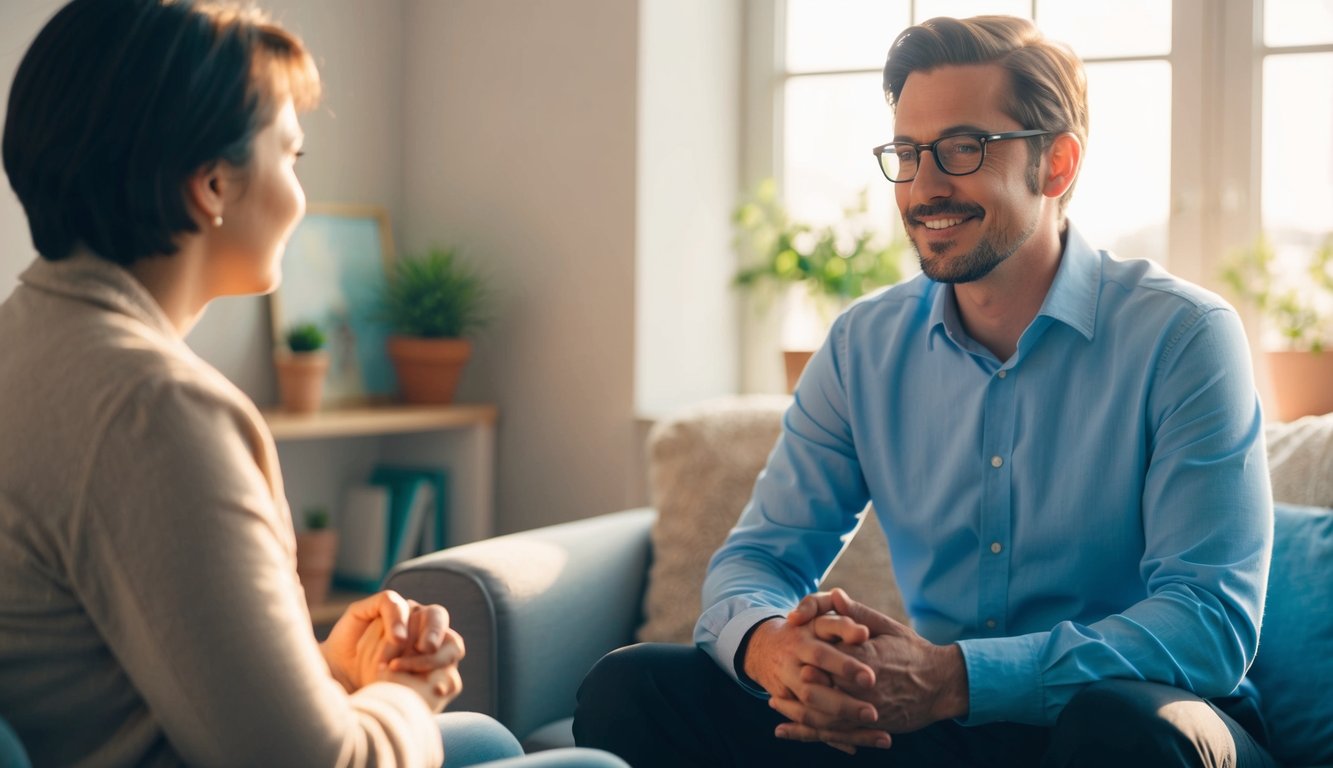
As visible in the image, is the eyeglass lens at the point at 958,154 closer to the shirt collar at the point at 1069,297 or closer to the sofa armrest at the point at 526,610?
the shirt collar at the point at 1069,297

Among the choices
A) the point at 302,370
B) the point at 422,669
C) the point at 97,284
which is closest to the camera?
the point at 97,284

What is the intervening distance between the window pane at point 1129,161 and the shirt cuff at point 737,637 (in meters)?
1.41

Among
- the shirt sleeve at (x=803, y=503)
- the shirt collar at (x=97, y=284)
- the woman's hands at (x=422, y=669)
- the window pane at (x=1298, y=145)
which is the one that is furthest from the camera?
the window pane at (x=1298, y=145)

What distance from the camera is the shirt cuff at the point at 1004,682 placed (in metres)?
1.42

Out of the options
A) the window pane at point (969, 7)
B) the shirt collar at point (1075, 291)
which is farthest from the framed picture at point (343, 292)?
the shirt collar at point (1075, 291)

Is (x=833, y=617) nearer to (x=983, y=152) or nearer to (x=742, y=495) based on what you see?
(x=983, y=152)

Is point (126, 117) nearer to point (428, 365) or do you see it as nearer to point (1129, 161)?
point (428, 365)

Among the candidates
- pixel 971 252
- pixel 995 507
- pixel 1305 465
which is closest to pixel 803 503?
pixel 995 507

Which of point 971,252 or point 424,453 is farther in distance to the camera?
point 424,453

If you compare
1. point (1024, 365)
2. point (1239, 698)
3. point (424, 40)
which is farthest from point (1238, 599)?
point (424, 40)

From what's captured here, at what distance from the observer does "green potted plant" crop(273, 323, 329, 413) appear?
104 inches

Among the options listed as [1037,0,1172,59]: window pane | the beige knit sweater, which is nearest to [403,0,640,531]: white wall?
[1037,0,1172,59]: window pane

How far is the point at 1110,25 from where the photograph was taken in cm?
266

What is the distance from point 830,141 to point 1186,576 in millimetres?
1708
